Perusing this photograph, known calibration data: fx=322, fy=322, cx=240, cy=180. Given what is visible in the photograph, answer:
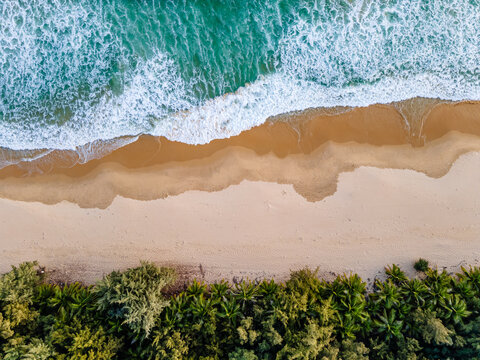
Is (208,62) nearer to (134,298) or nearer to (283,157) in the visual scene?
(283,157)

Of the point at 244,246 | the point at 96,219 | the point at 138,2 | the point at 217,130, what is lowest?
the point at 244,246

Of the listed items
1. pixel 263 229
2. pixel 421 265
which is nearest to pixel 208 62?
pixel 263 229

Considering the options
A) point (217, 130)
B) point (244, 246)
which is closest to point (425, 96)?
point (217, 130)

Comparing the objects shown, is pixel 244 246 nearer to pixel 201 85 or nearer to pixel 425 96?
pixel 201 85

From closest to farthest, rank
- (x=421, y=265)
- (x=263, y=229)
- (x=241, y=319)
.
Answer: (x=241, y=319) → (x=421, y=265) → (x=263, y=229)

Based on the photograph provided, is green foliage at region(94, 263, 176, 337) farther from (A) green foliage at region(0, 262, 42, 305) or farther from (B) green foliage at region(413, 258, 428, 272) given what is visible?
(B) green foliage at region(413, 258, 428, 272)

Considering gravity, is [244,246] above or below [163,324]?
above
